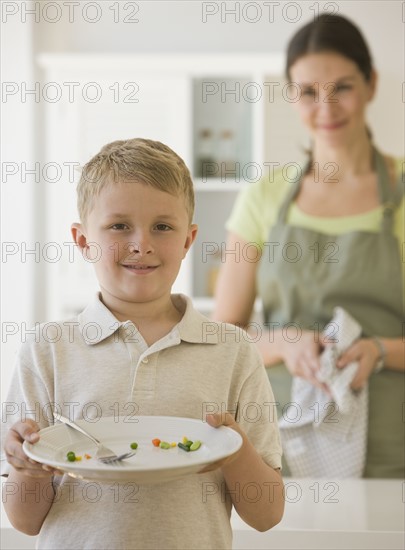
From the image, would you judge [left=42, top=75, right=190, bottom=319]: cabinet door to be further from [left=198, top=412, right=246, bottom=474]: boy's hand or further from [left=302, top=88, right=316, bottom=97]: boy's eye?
[left=198, top=412, right=246, bottom=474]: boy's hand

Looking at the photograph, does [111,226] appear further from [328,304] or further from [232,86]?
[232,86]

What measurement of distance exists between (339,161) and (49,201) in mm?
1124

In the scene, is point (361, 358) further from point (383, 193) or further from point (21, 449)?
point (21, 449)

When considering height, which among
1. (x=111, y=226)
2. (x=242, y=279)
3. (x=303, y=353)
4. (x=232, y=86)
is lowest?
(x=303, y=353)

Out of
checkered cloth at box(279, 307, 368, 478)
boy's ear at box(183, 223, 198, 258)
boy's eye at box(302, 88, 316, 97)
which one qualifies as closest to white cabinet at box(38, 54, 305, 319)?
boy's eye at box(302, 88, 316, 97)

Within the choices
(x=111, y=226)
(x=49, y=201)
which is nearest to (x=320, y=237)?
(x=111, y=226)

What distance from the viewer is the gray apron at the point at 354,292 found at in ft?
4.12

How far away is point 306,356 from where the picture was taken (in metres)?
1.25

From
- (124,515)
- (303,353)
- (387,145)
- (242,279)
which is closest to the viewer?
(124,515)

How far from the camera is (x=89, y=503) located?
0.67 metres

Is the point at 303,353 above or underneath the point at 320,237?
underneath

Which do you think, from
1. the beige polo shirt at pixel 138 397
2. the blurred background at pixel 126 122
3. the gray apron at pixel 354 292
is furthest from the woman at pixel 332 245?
the blurred background at pixel 126 122

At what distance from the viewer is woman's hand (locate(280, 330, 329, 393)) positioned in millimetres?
1237

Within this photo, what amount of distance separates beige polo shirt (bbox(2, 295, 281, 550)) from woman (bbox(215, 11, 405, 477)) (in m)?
0.54
